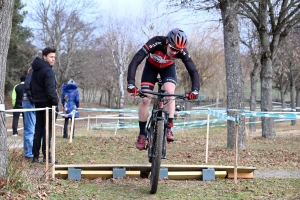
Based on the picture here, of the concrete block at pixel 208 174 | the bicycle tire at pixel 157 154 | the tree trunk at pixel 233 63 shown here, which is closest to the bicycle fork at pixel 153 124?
the bicycle tire at pixel 157 154

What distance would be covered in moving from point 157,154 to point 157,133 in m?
0.30

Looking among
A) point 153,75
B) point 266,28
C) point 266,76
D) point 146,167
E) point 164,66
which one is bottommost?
point 146,167

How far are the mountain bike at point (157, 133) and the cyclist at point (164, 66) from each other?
0.20 metres

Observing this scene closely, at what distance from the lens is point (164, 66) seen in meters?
6.36

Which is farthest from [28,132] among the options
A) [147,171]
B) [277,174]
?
[277,174]

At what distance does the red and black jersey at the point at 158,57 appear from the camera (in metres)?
5.95

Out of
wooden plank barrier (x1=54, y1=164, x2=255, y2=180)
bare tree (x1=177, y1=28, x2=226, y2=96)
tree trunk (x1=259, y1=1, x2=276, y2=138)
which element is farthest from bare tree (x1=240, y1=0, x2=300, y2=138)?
bare tree (x1=177, y1=28, x2=226, y2=96)

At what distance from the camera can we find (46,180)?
5.98 metres

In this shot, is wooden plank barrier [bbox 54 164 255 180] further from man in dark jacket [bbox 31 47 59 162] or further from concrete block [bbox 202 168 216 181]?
man in dark jacket [bbox 31 47 59 162]

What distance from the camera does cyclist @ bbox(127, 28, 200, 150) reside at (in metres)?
5.81

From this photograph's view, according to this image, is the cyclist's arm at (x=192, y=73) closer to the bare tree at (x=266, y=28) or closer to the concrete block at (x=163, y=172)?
the concrete block at (x=163, y=172)

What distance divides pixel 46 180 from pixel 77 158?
303cm

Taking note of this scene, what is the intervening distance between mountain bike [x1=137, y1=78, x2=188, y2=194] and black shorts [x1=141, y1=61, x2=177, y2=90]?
0.37 meters

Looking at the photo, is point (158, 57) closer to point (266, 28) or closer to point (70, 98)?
point (70, 98)
